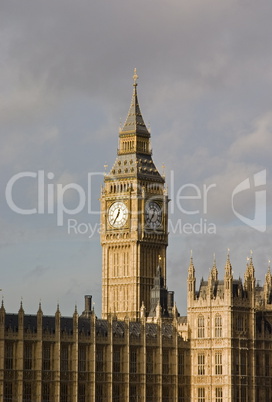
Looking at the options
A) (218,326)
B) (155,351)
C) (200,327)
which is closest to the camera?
(155,351)

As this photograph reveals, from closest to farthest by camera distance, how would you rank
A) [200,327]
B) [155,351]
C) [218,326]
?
[155,351] → [218,326] → [200,327]

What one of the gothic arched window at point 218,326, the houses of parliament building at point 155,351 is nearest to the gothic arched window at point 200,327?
the houses of parliament building at point 155,351

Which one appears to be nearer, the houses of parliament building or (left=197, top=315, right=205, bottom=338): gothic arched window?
the houses of parliament building

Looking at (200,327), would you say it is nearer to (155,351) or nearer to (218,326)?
(218,326)

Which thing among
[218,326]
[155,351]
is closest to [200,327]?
[218,326]

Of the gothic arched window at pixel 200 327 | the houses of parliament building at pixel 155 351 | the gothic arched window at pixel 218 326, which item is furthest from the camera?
the gothic arched window at pixel 200 327

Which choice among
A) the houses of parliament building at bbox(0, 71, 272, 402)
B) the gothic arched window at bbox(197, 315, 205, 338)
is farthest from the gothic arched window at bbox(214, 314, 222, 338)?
the gothic arched window at bbox(197, 315, 205, 338)

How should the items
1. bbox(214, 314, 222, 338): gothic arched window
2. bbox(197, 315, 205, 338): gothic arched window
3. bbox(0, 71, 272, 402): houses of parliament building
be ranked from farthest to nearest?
bbox(197, 315, 205, 338): gothic arched window → bbox(214, 314, 222, 338): gothic arched window → bbox(0, 71, 272, 402): houses of parliament building

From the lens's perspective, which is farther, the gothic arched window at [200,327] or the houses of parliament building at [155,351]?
the gothic arched window at [200,327]

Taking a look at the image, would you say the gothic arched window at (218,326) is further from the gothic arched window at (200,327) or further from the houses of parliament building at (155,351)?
the gothic arched window at (200,327)

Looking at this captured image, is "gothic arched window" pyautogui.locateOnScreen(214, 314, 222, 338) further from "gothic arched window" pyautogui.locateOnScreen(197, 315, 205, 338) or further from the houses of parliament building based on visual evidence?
"gothic arched window" pyautogui.locateOnScreen(197, 315, 205, 338)

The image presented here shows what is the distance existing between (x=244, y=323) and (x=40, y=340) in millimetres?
31791

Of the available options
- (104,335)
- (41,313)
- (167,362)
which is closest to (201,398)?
(167,362)

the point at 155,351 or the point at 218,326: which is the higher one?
the point at 218,326
